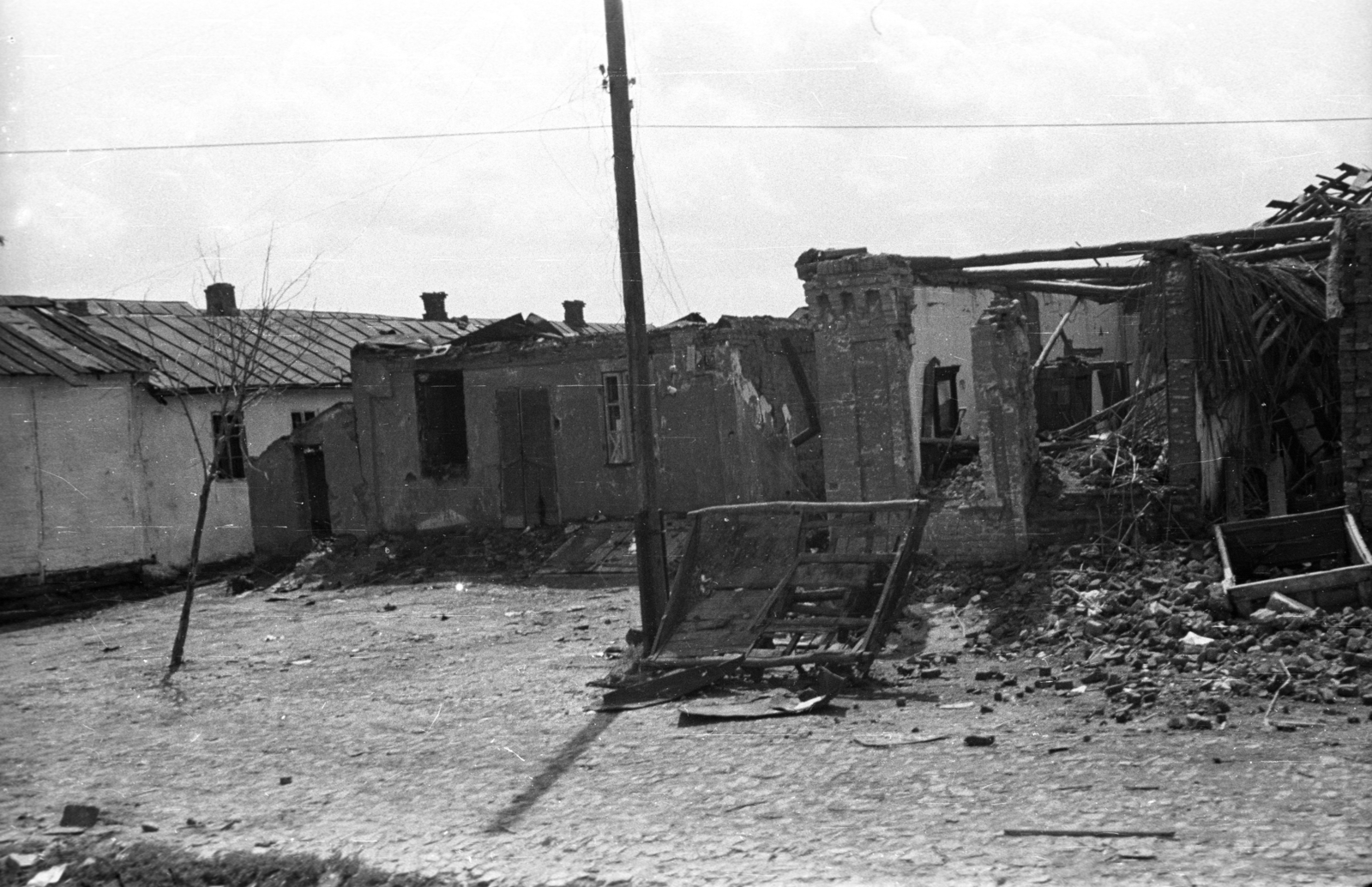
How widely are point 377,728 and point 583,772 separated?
2389 mm

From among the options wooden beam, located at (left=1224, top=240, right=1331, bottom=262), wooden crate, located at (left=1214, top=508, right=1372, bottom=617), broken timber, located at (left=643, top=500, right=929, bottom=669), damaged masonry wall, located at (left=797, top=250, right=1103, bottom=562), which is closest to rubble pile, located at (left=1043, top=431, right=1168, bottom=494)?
damaged masonry wall, located at (left=797, top=250, right=1103, bottom=562)

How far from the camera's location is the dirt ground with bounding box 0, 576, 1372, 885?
5.77 metres

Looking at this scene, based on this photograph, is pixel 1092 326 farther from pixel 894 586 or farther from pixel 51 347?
pixel 51 347

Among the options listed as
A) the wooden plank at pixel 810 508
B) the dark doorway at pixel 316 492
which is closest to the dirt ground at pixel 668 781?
the wooden plank at pixel 810 508

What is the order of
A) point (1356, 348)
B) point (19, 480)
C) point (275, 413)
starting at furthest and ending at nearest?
point (275, 413)
point (19, 480)
point (1356, 348)

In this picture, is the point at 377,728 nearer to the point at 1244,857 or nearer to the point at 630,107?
the point at 630,107

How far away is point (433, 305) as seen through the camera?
32.4 m

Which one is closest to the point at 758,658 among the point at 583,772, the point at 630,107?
the point at 583,772

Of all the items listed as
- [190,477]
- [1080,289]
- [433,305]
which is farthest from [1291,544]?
[433,305]

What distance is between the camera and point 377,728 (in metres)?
9.56

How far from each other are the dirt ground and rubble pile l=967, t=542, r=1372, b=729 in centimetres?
34

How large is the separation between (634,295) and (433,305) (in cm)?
2253

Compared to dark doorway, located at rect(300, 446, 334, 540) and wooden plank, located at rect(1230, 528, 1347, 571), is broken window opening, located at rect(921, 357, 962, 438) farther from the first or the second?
dark doorway, located at rect(300, 446, 334, 540)

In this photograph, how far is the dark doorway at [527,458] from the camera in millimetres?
20297
